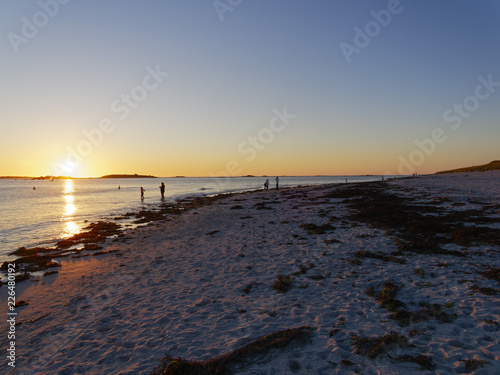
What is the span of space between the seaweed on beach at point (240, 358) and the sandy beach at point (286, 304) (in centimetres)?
9

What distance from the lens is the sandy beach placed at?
4.98 meters

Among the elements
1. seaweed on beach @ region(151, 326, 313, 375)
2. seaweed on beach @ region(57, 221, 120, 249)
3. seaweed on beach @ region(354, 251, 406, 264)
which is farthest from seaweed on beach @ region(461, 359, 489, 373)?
A: seaweed on beach @ region(57, 221, 120, 249)

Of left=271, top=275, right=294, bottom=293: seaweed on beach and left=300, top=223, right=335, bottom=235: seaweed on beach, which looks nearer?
left=271, top=275, right=294, bottom=293: seaweed on beach

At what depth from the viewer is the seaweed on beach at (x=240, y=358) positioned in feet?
15.2

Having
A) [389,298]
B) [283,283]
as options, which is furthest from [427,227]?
[283,283]

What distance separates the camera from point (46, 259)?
13.3m

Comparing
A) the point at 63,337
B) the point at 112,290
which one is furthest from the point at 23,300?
the point at 63,337

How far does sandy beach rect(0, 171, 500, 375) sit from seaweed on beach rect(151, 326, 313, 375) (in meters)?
0.09

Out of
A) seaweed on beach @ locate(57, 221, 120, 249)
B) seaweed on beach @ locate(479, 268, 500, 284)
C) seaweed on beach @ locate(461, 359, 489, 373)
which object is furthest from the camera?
seaweed on beach @ locate(57, 221, 120, 249)

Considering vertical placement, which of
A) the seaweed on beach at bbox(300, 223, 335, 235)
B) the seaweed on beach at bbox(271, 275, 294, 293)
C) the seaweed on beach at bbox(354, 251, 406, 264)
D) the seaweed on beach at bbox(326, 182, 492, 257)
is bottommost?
the seaweed on beach at bbox(271, 275, 294, 293)

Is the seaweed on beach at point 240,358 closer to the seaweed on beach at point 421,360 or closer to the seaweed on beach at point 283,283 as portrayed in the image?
the seaweed on beach at point 421,360

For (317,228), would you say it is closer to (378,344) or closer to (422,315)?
(422,315)

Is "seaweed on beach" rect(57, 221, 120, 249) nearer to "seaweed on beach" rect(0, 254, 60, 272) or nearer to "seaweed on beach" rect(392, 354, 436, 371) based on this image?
"seaweed on beach" rect(0, 254, 60, 272)

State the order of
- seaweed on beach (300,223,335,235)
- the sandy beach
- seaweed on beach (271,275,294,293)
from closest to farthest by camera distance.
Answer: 1. the sandy beach
2. seaweed on beach (271,275,294,293)
3. seaweed on beach (300,223,335,235)
